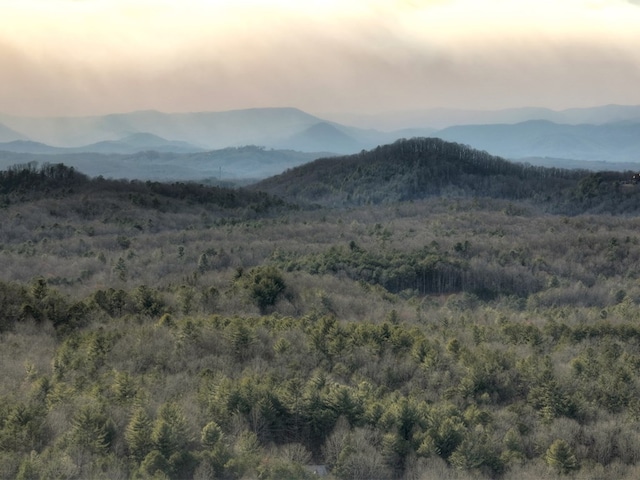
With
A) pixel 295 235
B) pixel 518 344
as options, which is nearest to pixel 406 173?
pixel 295 235

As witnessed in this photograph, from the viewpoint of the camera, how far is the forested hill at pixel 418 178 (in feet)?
490

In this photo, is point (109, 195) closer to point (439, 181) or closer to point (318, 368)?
point (439, 181)

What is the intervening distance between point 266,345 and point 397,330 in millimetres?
5910

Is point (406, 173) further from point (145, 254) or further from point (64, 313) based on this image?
point (64, 313)

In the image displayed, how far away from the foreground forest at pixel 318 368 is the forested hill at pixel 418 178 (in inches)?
3266

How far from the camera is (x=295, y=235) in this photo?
82.2 m

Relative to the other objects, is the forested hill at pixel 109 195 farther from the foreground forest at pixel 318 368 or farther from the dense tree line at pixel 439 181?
the foreground forest at pixel 318 368

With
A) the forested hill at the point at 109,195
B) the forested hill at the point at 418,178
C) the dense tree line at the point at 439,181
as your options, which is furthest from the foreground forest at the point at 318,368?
the forested hill at the point at 418,178

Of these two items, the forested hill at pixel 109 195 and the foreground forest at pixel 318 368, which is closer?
the foreground forest at pixel 318 368

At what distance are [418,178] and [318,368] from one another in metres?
127

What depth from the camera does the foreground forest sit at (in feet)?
72.3

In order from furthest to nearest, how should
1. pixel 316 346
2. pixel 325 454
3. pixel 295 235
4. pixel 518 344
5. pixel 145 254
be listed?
pixel 295 235 → pixel 145 254 → pixel 518 344 → pixel 316 346 → pixel 325 454

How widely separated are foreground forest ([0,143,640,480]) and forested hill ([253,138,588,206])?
272ft

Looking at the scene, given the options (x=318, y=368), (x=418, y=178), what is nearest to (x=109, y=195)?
(x=418, y=178)
